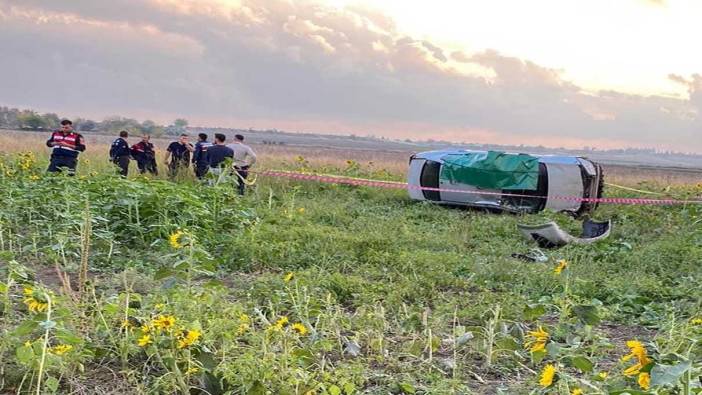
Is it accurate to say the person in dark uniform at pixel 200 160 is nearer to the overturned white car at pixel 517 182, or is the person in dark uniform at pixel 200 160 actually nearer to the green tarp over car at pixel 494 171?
the overturned white car at pixel 517 182

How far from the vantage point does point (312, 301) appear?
13.9ft

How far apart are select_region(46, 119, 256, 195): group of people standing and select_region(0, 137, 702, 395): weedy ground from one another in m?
2.69

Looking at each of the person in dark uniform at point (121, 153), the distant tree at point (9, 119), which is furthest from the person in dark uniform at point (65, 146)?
the distant tree at point (9, 119)

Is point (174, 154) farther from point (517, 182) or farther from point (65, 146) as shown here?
point (517, 182)

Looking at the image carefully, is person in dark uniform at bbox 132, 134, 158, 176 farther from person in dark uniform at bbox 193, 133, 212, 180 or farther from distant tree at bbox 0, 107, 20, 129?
distant tree at bbox 0, 107, 20, 129

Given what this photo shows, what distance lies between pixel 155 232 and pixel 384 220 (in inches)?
168

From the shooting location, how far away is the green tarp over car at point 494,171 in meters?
11.4

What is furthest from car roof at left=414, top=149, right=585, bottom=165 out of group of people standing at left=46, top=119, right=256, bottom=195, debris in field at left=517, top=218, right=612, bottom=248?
group of people standing at left=46, top=119, right=256, bottom=195

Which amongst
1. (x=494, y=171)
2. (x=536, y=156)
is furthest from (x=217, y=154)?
(x=536, y=156)

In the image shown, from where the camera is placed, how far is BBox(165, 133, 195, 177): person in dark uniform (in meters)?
13.2

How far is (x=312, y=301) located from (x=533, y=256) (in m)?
3.80

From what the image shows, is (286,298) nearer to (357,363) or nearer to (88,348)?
(357,363)

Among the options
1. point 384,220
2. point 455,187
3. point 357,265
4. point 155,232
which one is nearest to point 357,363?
point 357,265

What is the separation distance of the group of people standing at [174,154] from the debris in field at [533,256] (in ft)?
15.3
